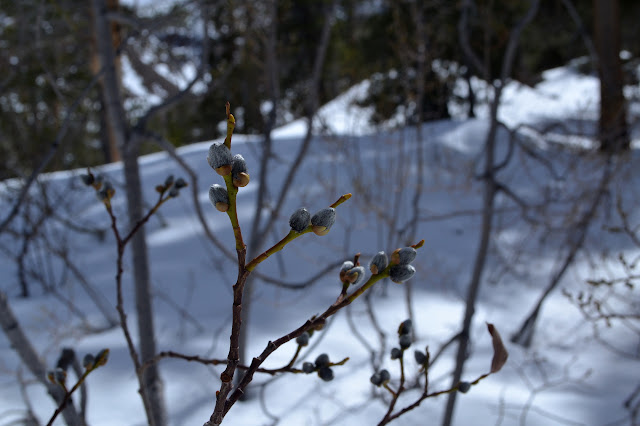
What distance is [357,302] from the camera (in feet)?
8.39

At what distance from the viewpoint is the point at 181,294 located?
2666mm

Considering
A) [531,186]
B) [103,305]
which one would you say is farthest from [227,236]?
[531,186]

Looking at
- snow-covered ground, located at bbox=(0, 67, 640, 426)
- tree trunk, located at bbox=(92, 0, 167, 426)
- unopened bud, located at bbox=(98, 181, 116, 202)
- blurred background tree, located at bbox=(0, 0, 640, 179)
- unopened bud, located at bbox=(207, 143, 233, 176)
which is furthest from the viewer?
blurred background tree, located at bbox=(0, 0, 640, 179)

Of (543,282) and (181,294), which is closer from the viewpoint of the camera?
(181,294)

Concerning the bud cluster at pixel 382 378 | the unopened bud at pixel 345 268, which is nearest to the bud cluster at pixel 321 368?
the bud cluster at pixel 382 378

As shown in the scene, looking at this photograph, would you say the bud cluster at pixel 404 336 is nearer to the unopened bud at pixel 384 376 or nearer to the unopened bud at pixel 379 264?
the unopened bud at pixel 384 376

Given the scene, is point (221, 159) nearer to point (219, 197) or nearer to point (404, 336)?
point (219, 197)

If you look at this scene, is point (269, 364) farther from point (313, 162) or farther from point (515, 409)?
point (313, 162)

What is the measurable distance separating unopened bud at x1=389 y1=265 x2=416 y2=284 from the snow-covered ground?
64cm

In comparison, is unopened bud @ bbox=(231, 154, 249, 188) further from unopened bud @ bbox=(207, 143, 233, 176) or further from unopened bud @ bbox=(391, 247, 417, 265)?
unopened bud @ bbox=(391, 247, 417, 265)

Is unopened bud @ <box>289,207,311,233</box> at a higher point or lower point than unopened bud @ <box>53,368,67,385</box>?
higher

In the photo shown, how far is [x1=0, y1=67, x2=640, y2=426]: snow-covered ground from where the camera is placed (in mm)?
1767

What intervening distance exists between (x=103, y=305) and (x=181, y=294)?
1.27 ft

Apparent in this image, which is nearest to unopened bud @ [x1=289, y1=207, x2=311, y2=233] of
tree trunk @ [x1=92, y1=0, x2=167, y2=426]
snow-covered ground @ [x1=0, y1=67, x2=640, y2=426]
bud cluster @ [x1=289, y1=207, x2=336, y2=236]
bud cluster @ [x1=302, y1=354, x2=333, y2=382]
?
bud cluster @ [x1=289, y1=207, x2=336, y2=236]
